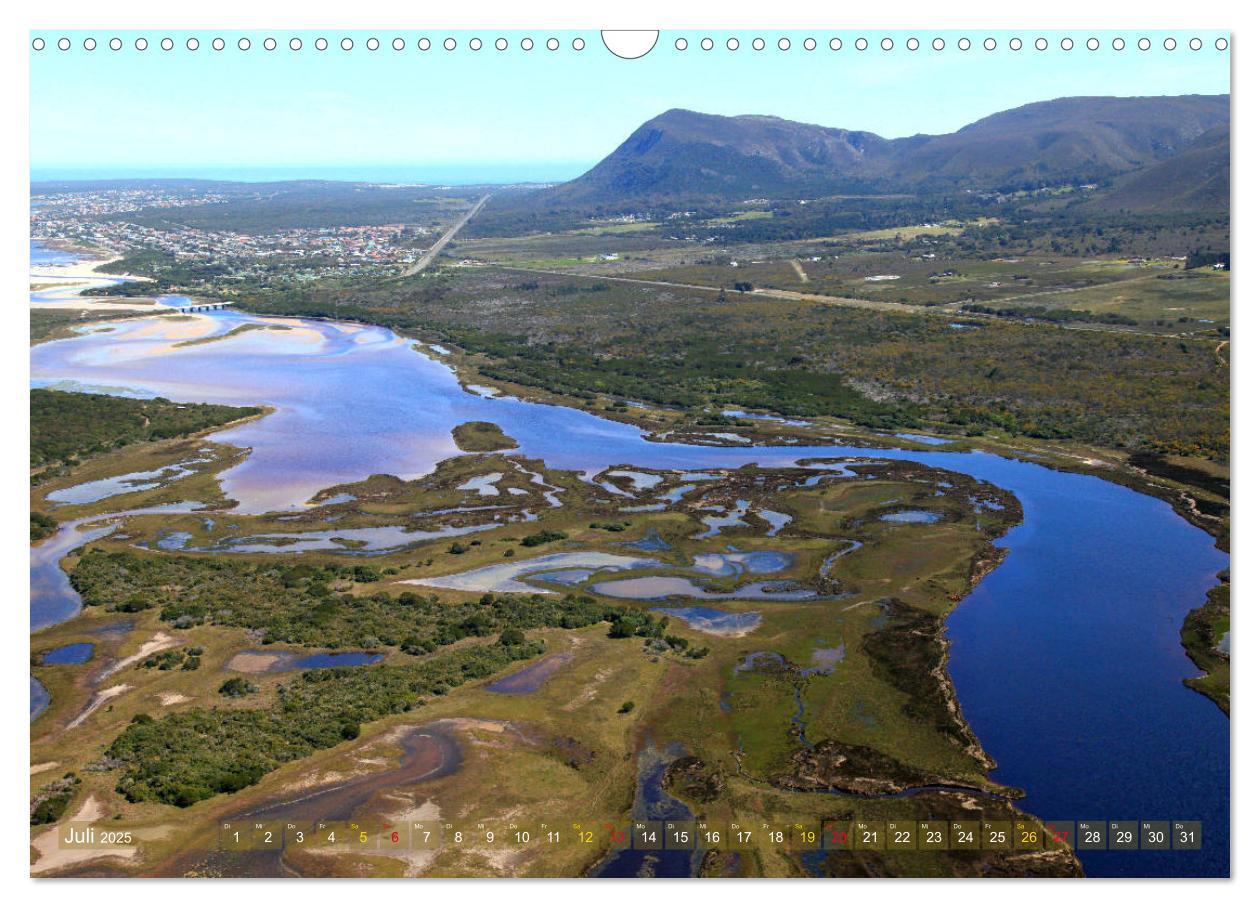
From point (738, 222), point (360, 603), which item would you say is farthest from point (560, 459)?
point (738, 222)

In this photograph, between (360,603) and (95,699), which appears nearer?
(95,699)

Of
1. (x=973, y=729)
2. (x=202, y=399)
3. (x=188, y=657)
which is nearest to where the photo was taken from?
(x=973, y=729)

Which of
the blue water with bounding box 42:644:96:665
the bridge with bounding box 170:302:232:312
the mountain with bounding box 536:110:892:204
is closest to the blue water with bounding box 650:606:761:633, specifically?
the blue water with bounding box 42:644:96:665

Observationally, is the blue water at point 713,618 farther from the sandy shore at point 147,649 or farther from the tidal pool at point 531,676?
the sandy shore at point 147,649

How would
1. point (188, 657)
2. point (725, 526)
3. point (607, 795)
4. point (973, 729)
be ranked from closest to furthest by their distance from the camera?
point (607, 795) < point (973, 729) < point (188, 657) < point (725, 526)

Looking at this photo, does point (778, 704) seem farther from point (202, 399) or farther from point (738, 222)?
point (738, 222)

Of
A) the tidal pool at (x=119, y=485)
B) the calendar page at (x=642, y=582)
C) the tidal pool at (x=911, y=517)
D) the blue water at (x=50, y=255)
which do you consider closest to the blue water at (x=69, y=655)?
the calendar page at (x=642, y=582)
